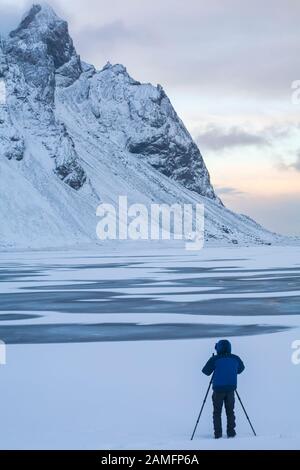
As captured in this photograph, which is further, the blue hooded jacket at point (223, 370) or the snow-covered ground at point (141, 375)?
the blue hooded jacket at point (223, 370)

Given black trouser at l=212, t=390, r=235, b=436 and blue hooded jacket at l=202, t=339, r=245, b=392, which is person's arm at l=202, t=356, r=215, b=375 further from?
black trouser at l=212, t=390, r=235, b=436

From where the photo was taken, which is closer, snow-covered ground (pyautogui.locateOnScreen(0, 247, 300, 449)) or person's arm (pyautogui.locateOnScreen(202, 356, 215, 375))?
snow-covered ground (pyautogui.locateOnScreen(0, 247, 300, 449))

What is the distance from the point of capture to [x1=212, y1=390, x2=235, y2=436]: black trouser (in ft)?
36.3

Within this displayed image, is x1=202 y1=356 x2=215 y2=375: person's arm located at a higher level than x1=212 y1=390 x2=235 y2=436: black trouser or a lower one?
higher

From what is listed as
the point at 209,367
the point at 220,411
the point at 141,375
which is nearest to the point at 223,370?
the point at 209,367

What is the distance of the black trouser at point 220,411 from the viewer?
11078mm

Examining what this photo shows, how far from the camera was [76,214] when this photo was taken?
13600 centimetres

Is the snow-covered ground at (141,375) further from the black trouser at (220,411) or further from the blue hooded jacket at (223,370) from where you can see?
the blue hooded jacket at (223,370)

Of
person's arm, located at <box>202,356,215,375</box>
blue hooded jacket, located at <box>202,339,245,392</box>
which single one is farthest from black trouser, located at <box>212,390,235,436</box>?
person's arm, located at <box>202,356,215,375</box>

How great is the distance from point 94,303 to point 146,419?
18.8m

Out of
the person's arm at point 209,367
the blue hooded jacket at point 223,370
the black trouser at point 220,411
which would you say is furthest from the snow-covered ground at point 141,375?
the person's arm at point 209,367

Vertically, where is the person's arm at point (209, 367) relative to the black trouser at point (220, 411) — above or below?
above
